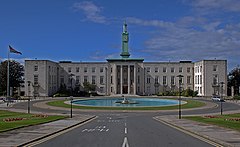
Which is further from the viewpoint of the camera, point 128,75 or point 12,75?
point 12,75

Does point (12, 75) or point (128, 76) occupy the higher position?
point (12, 75)

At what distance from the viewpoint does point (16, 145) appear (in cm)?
1570

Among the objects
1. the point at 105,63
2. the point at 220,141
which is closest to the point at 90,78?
the point at 105,63

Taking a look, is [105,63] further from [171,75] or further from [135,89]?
[171,75]

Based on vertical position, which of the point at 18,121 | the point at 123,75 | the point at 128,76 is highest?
the point at 123,75

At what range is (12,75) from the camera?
389 feet

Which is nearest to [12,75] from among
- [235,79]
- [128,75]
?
[128,75]

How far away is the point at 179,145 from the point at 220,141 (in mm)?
2594

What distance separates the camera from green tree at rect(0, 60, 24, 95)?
11100 centimetres

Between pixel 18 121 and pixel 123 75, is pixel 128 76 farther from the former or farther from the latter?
pixel 18 121

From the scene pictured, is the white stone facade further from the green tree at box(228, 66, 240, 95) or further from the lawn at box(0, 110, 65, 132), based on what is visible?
the lawn at box(0, 110, 65, 132)

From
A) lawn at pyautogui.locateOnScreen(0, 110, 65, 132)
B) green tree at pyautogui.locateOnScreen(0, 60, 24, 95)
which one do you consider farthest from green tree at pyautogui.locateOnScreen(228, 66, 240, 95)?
lawn at pyautogui.locateOnScreen(0, 110, 65, 132)

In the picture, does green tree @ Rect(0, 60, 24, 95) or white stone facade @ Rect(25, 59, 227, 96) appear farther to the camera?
white stone facade @ Rect(25, 59, 227, 96)

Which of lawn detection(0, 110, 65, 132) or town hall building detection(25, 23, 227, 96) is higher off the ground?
town hall building detection(25, 23, 227, 96)
